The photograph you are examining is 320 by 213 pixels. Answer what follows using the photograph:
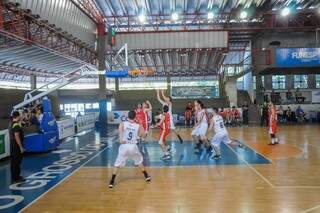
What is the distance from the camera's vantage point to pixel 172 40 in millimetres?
30000

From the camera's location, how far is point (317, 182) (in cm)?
945

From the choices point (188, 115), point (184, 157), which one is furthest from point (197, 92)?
point (184, 157)

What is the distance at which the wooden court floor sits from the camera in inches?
296

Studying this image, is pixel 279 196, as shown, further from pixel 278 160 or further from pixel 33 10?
pixel 33 10

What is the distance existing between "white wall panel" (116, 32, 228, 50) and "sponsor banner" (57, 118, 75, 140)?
30.5 feet

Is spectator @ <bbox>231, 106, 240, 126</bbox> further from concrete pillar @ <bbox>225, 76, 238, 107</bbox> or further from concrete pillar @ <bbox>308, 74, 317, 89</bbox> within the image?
concrete pillar @ <bbox>308, 74, 317, 89</bbox>

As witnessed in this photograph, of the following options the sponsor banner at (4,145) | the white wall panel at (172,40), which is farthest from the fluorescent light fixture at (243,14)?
the sponsor banner at (4,145)

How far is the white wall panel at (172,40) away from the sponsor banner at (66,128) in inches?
365

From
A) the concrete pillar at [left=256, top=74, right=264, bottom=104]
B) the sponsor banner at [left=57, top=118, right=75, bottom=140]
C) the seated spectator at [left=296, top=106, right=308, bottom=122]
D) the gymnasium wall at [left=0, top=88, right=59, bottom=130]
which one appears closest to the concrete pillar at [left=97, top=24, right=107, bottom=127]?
the sponsor banner at [left=57, top=118, right=75, bottom=140]

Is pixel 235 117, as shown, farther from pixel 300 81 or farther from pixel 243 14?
pixel 300 81

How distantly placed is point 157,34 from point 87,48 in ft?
19.3

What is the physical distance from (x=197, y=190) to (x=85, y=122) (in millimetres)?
19637

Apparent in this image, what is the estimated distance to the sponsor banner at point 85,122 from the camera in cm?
2555

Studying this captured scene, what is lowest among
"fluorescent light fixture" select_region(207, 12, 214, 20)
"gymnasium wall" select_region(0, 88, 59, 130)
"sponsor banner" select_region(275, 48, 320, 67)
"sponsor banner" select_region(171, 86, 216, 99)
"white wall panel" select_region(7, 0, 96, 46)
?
"gymnasium wall" select_region(0, 88, 59, 130)
